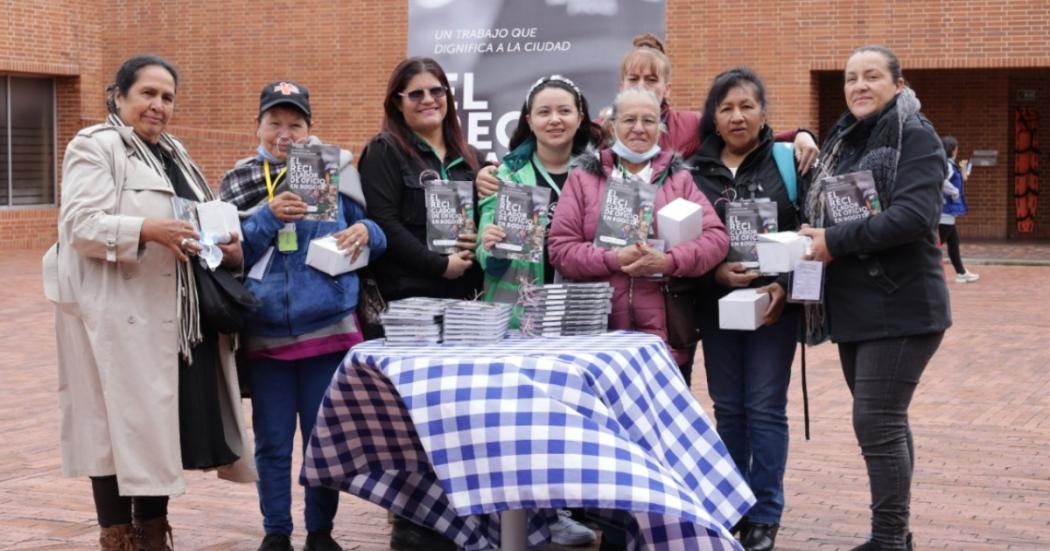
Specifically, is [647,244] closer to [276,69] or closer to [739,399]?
[739,399]

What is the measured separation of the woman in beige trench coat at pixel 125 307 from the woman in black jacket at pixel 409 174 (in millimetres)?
720

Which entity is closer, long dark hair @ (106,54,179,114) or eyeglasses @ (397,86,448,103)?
long dark hair @ (106,54,179,114)

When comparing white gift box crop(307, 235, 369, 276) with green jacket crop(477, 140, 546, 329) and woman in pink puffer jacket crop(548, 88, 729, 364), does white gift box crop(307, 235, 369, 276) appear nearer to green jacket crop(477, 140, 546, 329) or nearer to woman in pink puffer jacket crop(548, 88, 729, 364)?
green jacket crop(477, 140, 546, 329)

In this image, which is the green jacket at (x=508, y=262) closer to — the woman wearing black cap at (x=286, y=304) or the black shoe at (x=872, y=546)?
the woman wearing black cap at (x=286, y=304)

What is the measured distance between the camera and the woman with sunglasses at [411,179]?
602 centimetres

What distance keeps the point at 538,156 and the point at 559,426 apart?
176 centimetres

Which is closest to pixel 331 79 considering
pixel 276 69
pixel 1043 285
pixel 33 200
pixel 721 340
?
pixel 276 69

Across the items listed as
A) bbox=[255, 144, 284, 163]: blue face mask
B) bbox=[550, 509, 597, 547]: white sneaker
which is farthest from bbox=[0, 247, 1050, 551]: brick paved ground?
bbox=[255, 144, 284, 163]: blue face mask

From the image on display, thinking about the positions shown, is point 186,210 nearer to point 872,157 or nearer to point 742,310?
point 742,310

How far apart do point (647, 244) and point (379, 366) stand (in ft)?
4.24

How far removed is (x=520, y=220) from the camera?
5.40m

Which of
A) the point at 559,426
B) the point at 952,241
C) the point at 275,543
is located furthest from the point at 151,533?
the point at 952,241

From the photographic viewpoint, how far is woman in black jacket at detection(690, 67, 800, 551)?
5.93m

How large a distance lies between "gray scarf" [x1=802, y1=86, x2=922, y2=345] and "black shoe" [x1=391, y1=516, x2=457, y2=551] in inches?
70.1
